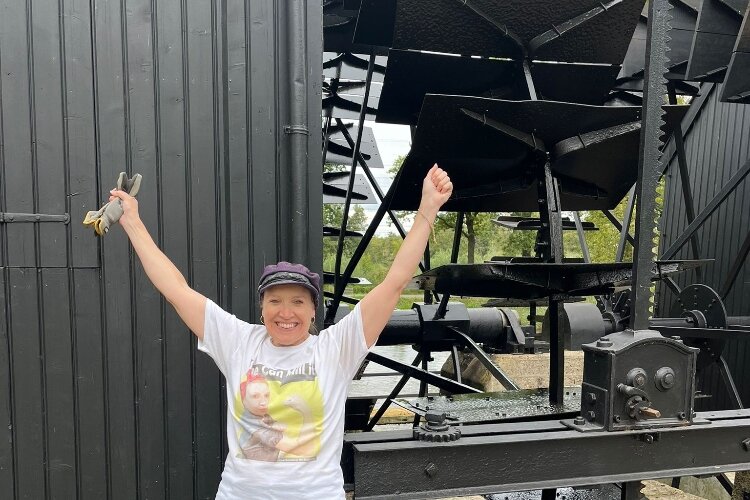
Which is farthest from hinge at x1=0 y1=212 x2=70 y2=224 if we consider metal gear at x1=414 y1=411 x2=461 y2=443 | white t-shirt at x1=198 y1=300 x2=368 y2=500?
metal gear at x1=414 y1=411 x2=461 y2=443

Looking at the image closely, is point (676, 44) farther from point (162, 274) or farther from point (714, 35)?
point (162, 274)

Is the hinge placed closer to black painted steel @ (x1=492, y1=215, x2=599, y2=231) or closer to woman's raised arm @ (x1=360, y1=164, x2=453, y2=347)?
woman's raised arm @ (x1=360, y1=164, x2=453, y2=347)

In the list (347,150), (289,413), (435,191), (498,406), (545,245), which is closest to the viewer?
(289,413)

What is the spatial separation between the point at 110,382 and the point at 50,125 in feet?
4.16

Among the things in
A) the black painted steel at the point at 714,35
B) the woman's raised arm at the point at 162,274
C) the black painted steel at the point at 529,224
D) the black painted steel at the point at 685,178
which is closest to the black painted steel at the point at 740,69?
the black painted steel at the point at 714,35

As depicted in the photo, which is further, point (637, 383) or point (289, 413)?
point (637, 383)

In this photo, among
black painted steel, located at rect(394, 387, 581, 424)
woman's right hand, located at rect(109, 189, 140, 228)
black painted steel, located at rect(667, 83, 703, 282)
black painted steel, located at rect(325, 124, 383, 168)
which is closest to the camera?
woman's right hand, located at rect(109, 189, 140, 228)

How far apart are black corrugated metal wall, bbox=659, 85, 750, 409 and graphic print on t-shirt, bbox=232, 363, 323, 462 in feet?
20.9

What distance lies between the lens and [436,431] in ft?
8.87

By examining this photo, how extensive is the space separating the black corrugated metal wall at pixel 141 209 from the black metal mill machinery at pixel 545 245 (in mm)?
1016

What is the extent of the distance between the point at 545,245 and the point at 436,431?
7.36ft

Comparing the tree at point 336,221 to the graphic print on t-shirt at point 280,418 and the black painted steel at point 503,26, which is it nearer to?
the black painted steel at point 503,26

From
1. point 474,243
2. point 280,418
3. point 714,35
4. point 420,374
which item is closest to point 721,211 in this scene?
point 714,35

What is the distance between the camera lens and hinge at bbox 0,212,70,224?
2746 millimetres
